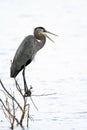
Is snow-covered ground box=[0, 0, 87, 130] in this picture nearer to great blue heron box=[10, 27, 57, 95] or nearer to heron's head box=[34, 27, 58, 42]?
great blue heron box=[10, 27, 57, 95]

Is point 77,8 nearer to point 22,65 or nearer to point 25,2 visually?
point 25,2

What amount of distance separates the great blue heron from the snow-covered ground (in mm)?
516

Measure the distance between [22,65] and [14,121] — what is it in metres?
0.92

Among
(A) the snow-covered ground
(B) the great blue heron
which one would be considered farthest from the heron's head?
(A) the snow-covered ground

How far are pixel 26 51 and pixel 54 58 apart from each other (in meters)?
4.03

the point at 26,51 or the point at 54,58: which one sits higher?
the point at 26,51

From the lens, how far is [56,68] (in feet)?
46.7

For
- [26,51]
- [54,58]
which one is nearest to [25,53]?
[26,51]

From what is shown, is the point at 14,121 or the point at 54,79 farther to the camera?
the point at 54,79

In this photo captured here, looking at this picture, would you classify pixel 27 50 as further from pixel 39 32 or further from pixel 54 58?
pixel 54 58

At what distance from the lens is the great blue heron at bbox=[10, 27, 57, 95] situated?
1086 cm

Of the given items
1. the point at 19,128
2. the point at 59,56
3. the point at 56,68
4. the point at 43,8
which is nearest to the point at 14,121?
the point at 19,128

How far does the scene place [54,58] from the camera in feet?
49.6

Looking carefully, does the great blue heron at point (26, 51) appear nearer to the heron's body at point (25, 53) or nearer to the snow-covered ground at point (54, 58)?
the heron's body at point (25, 53)
